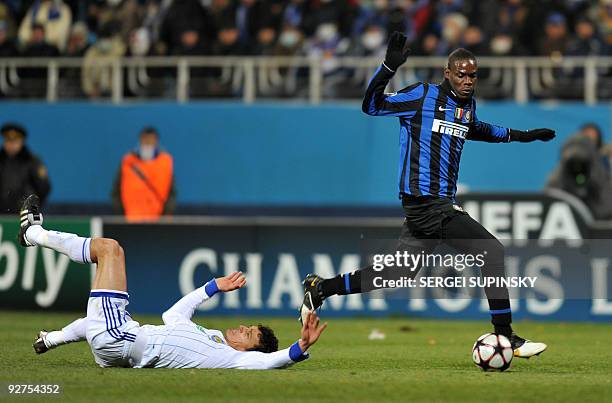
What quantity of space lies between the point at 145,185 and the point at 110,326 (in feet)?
26.7

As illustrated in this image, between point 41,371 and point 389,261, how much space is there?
9.68ft

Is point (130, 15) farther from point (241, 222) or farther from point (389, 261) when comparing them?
point (389, 261)

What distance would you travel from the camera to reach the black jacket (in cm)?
1741

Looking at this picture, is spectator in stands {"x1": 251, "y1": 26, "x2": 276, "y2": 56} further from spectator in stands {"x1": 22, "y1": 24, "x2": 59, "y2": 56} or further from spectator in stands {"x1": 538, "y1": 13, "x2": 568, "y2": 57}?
spectator in stands {"x1": 538, "y1": 13, "x2": 568, "y2": 57}

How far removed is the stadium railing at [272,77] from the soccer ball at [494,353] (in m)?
10.0

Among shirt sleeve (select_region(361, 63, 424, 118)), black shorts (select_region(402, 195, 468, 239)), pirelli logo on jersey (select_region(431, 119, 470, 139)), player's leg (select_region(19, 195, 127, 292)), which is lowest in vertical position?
player's leg (select_region(19, 195, 127, 292))

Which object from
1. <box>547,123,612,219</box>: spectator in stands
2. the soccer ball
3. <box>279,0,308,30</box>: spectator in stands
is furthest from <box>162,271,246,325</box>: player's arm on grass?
<box>279,0,308,30</box>: spectator in stands

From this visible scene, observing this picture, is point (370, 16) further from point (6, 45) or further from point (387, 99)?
point (387, 99)

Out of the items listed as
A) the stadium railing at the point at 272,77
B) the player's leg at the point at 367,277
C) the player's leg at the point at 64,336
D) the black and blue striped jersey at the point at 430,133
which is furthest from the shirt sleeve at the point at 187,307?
the stadium railing at the point at 272,77

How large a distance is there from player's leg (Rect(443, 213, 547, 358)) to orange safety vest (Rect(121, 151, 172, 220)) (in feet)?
25.5

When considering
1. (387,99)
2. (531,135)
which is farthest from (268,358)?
(531,135)

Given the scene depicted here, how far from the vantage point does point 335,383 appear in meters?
8.91

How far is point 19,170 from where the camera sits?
17.6 m

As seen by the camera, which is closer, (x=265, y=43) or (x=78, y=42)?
(x=265, y=43)
